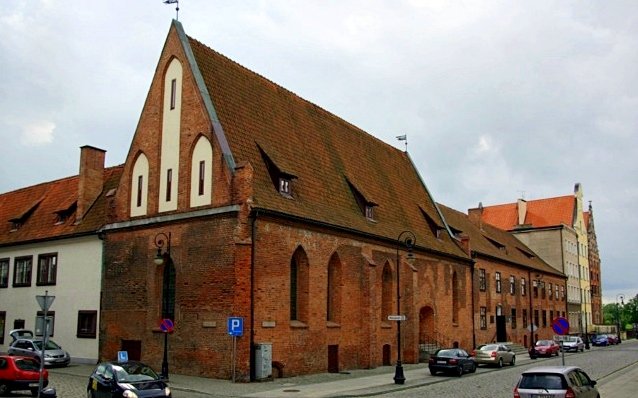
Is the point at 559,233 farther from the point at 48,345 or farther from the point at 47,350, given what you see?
the point at 47,350

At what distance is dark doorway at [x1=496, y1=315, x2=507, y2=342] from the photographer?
5328cm

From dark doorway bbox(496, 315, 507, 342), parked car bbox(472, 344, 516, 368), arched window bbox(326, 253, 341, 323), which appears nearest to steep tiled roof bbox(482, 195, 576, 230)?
dark doorway bbox(496, 315, 507, 342)

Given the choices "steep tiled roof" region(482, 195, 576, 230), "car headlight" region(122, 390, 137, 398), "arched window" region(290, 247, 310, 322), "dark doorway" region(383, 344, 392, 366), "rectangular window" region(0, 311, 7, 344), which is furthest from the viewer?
"steep tiled roof" region(482, 195, 576, 230)

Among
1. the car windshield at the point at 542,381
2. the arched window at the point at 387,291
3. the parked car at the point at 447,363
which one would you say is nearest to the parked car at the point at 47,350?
the arched window at the point at 387,291

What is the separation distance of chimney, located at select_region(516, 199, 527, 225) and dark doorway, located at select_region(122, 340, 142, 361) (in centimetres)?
6025

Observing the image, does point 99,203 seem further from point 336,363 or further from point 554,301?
point 554,301

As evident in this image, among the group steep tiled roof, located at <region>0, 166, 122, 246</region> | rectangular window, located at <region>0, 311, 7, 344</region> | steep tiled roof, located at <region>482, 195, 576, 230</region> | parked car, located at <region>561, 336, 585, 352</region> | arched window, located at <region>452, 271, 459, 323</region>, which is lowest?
parked car, located at <region>561, 336, 585, 352</region>

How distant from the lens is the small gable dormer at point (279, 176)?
92.9 ft

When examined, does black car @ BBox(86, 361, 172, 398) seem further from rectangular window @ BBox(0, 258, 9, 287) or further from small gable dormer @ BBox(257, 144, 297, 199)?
rectangular window @ BBox(0, 258, 9, 287)

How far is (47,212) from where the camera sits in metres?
37.9

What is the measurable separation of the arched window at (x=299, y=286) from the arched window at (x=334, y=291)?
85.8 inches

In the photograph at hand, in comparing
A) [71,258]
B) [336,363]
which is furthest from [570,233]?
[71,258]

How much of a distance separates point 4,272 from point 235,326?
818 inches

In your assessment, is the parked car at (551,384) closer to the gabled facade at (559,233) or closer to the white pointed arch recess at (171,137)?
the white pointed arch recess at (171,137)
